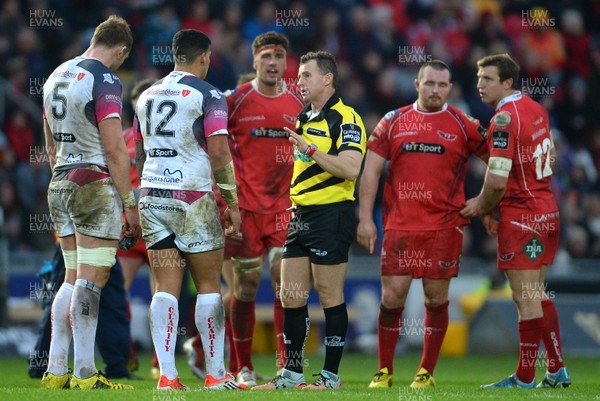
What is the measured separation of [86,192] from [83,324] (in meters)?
1.00

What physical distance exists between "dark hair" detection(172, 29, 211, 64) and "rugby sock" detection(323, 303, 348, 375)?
2.24 m

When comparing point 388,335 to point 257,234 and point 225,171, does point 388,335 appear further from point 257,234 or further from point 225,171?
point 225,171

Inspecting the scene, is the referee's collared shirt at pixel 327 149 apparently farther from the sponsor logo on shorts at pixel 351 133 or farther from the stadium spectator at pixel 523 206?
the stadium spectator at pixel 523 206

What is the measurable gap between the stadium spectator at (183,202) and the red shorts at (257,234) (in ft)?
6.15

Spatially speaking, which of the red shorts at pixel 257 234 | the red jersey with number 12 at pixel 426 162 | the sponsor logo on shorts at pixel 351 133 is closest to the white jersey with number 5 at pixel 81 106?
the sponsor logo on shorts at pixel 351 133

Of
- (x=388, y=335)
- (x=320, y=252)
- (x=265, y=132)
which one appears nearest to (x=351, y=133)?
(x=320, y=252)

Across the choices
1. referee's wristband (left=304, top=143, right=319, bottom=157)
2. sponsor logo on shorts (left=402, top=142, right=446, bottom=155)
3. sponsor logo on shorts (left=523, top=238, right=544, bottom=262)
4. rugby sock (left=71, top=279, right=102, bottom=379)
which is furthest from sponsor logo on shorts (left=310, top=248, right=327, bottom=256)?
sponsor logo on shorts (left=523, top=238, right=544, bottom=262)

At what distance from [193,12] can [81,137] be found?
999 centimetres

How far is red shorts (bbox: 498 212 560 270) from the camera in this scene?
9.59 meters

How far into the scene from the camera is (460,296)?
1586 cm

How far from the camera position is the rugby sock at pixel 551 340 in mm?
9844

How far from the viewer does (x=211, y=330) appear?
8.19 meters

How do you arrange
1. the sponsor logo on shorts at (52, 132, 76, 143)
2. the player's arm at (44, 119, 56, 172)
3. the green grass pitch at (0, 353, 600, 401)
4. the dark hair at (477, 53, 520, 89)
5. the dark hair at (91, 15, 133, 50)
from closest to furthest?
1. the green grass pitch at (0, 353, 600, 401)
2. the sponsor logo on shorts at (52, 132, 76, 143)
3. the dark hair at (91, 15, 133, 50)
4. the player's arm at (44, 119, 56, 172)
5. the dark hair at (477, 53, 520, 89)

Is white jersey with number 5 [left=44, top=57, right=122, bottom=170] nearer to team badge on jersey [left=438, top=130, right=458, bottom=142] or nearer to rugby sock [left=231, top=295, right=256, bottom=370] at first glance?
rugby sock [left=231, top=295, right=256, bottom=370]
